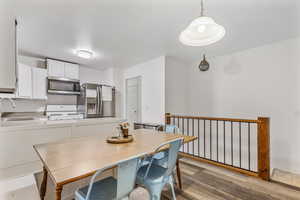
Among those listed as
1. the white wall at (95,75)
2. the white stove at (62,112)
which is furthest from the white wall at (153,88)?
the white stove at (62,112)

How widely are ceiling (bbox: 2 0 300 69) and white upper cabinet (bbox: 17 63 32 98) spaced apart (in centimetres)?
41

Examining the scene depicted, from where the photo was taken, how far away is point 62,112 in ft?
13.9

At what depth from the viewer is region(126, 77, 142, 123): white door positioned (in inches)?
187

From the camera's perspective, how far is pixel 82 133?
2449 millimetres

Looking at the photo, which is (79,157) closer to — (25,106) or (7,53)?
(7,53)

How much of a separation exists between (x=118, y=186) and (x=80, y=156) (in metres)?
0.50

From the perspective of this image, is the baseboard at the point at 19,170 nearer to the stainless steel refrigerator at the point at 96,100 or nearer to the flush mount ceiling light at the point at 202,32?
the stainless steel refrigerator at the point at 96,100

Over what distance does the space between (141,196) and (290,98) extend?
3348 millimetres

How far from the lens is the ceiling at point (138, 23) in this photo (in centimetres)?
190

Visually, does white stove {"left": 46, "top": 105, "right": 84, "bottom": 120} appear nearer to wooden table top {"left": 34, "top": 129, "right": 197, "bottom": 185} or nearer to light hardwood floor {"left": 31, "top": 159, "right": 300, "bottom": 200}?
light hardwood floor {"left": 31, "top": 159, "right": 300, "bottom": 200}

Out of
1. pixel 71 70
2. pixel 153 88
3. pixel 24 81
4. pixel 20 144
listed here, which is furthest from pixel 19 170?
pixel 153 88

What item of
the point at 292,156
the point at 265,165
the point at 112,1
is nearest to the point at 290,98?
the point at 292,156

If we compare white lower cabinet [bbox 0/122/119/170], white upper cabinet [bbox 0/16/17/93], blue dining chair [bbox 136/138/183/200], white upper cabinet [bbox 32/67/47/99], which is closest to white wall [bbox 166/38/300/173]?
blue dining chair [bbox 136/138/183/200]

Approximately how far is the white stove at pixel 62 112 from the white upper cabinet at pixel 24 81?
67 centimetres
